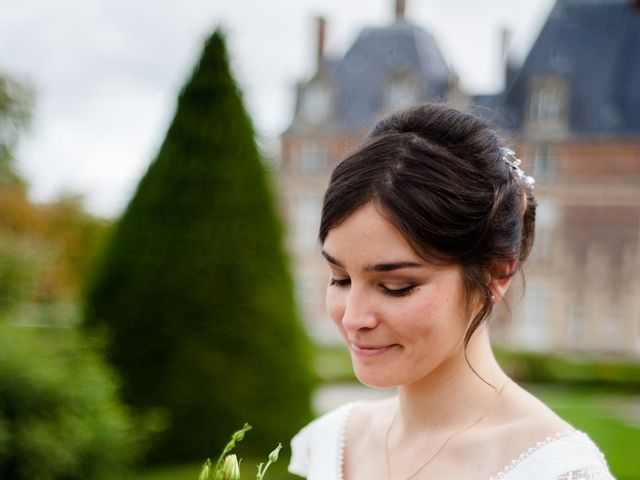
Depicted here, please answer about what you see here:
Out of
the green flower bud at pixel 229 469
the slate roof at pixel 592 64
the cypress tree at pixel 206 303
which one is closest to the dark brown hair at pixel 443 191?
the green flower bud at pixel 229 469

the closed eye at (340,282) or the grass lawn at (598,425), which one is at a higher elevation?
the closed eye at (340,282)

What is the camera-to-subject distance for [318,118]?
86.5 ft

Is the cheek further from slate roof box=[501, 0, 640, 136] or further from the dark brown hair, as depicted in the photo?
slate roof box=[501, 0, 640, 136]

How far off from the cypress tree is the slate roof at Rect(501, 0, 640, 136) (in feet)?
62.7

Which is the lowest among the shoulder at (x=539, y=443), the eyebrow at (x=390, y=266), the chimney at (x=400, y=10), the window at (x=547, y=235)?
the window at (x=547, y=235)

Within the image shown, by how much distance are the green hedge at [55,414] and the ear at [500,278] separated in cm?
365

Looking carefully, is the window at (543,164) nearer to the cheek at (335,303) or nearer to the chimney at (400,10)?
the chimney at (400,10)

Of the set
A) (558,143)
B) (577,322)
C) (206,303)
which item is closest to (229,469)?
(206,303)

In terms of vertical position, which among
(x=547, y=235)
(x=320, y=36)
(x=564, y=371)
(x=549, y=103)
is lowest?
(x=564, y=371)

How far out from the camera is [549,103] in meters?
24.9

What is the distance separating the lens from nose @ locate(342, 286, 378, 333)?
1.39m

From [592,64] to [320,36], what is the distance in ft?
27.9

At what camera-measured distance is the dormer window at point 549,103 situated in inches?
976

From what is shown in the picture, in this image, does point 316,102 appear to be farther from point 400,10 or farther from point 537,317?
point 537,317
